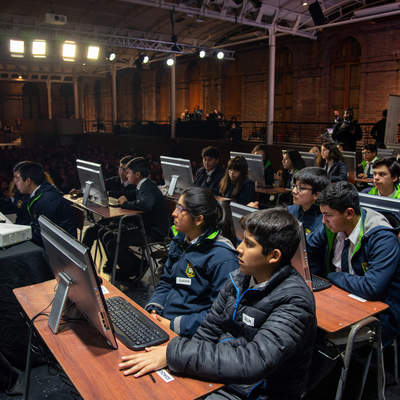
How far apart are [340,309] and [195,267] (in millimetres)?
762

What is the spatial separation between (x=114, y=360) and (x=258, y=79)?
1432 cm

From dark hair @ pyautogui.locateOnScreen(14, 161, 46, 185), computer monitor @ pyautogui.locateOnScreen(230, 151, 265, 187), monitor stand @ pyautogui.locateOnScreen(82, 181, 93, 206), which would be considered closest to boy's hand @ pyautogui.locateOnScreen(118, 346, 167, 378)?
dark hair @ pyautogui.locateOnScreen(14, 161, 46, 185)

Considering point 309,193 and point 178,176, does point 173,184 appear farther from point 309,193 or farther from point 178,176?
point 309,193

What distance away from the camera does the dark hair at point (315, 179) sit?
9.50 ft

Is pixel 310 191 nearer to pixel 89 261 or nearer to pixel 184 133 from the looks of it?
pixel 89 261

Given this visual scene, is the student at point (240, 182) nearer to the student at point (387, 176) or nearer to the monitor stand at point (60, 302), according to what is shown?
the student at point (387, 176)

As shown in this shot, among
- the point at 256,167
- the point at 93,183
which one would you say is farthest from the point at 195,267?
the point at 256,167

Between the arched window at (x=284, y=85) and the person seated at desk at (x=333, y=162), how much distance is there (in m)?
8.59

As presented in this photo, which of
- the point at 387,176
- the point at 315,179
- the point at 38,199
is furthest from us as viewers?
the point at 387,176

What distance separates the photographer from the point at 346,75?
12.3 meters

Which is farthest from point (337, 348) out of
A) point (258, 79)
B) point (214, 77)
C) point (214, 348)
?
point (214, 77)

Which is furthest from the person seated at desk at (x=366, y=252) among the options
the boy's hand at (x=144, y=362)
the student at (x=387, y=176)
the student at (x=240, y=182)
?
the student at (x=240, y=182)

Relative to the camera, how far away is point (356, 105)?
12.2 m

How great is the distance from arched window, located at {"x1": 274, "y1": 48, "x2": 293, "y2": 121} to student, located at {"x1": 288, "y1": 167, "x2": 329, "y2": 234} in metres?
11.6
